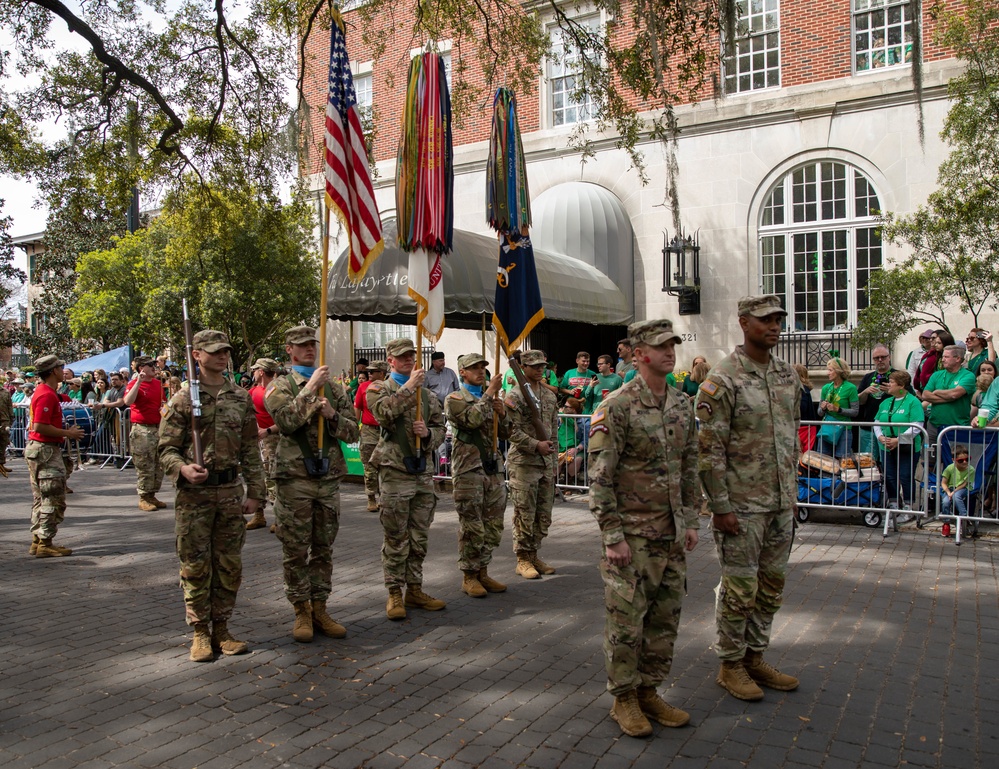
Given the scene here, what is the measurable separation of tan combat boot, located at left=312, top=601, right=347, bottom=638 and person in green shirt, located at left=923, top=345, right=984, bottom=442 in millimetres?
7440

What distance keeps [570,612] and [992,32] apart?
11384mm

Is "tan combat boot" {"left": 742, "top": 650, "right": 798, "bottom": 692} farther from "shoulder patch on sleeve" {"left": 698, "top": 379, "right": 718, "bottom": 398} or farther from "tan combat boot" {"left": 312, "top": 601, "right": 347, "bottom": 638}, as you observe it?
"tan combat boot" {"left": 312, "top": 601, "right": 347, "bottom": 638}

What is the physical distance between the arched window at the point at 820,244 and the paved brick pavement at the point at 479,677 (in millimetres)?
10168

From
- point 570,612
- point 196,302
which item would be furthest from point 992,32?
point 196,302

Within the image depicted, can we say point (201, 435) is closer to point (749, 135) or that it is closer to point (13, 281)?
point (749, 135)

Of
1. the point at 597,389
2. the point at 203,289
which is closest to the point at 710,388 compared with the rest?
the point at 597,389

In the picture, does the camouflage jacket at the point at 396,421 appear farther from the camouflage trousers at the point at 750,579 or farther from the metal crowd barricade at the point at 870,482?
the metal crowd barricade at the point at 870,482

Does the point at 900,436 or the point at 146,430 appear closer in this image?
the point at 900,436

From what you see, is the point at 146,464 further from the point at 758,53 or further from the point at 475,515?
the point at 758,53

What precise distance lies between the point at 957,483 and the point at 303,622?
7.14m

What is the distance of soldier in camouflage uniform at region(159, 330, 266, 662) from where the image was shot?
5570mm

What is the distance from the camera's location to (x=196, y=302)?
2464 cm

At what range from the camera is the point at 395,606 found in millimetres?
6402

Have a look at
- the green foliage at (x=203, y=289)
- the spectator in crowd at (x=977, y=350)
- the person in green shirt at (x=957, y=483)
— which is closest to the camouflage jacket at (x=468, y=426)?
the person in green shirt at (x=957, y=483)
